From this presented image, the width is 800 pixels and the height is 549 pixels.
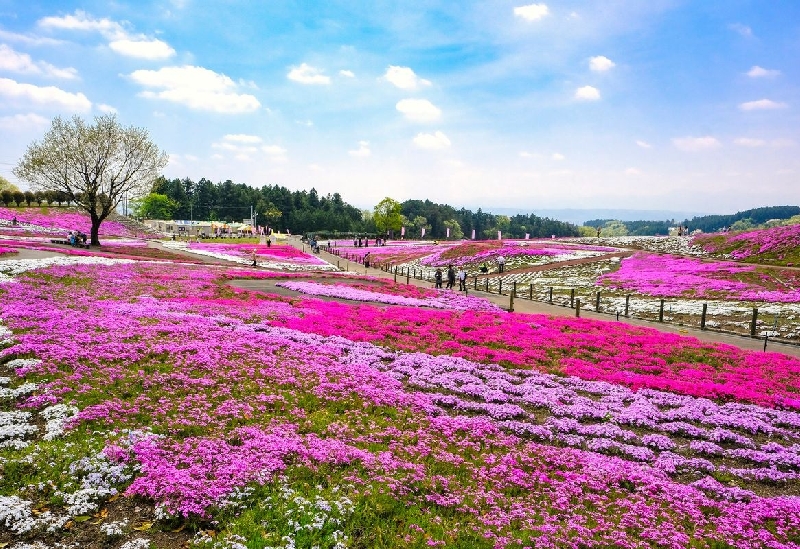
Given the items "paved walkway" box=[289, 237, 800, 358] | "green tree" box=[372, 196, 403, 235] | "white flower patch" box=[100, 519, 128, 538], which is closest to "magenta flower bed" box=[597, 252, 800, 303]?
"paved walkway" box=[289, 237, 800, 358]


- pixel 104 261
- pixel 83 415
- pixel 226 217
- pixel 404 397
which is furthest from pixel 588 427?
pixel 226 217

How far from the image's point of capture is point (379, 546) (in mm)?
8180

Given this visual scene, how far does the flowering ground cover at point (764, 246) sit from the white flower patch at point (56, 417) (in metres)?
69.0

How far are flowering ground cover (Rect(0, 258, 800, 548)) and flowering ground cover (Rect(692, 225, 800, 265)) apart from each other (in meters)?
48.0

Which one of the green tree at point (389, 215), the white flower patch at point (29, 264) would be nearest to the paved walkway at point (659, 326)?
the white flower patch at point (29, 264)

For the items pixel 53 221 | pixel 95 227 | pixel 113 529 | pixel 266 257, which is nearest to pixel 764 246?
pixel 266 257

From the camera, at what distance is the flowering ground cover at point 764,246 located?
58.6 meters

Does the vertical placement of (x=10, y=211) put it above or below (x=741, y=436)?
above

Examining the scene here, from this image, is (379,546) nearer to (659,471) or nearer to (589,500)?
(589,500)

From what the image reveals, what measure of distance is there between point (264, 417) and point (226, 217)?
657ft

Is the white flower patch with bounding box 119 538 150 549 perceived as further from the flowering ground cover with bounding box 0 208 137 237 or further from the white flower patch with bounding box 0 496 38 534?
the flowering ground cover with bounding box 0 208 137 237

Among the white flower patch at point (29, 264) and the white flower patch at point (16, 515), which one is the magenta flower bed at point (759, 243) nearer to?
the white flower patch at point (16, 515)

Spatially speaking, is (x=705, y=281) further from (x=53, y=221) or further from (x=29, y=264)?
A: (x=53, y=221)

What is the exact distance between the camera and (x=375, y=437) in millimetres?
12164
